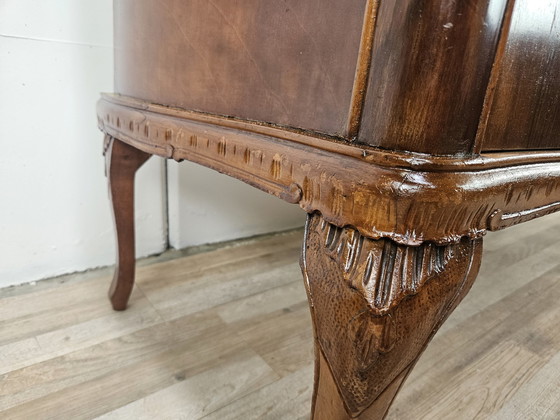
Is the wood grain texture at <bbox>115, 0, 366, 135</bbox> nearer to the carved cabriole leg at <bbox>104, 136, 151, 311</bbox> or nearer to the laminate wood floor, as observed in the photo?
the carved cabriole leg at <bbox>104, 136, 151, 311</bbox>

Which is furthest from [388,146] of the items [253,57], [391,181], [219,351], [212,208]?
[212,208]

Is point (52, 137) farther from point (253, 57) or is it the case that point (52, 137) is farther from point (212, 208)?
point (253, 57)

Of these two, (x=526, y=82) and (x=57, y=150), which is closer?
(x=526, y=82)

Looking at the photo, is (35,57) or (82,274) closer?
(35,57)

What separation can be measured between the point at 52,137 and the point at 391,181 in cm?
83

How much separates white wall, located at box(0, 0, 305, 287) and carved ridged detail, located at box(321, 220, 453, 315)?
2.65ft

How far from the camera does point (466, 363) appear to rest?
27.1 inches

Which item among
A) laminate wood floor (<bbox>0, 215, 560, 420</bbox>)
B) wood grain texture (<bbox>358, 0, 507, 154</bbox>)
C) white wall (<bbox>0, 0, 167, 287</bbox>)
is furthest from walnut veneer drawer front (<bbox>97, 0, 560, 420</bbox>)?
white wall (<bbox>0, 0, 167, 287</bbox>)

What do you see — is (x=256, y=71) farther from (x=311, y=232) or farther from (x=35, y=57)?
(x=35, y=57)

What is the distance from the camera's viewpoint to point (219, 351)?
0.68 metres

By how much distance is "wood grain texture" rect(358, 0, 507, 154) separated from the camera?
7.7 inches

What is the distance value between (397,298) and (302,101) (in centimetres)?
16

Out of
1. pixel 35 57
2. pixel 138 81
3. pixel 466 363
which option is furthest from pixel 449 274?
pixel 35 57

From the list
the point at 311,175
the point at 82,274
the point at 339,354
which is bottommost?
the point at 82,274
